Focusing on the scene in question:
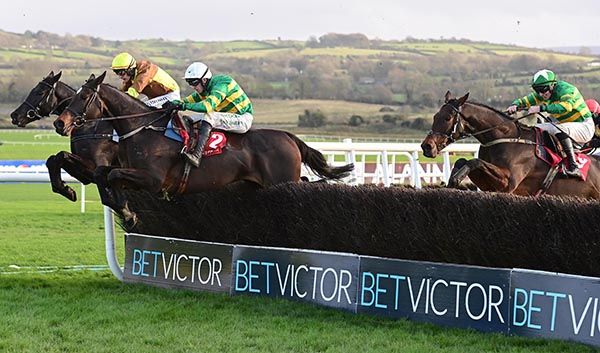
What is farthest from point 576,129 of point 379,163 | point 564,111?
point 379,163

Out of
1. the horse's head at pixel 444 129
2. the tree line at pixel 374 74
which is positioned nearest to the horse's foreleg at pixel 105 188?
the horse's head at pixel 444 129

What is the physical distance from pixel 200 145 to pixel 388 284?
91.6 inches

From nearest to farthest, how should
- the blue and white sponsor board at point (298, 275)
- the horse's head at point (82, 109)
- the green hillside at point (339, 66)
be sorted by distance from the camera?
the blue and white sponsor board at point (298, 275), the horse's head at point (82, 109), the green hillside at point (339, 66)

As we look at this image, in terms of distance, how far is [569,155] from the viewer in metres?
9.46

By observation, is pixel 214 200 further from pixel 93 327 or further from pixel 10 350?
pixel 10 350

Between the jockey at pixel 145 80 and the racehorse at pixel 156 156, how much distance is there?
2.44 ft

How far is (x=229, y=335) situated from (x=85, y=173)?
3180 mm

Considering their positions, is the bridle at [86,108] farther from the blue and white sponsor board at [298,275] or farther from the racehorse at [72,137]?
the blue and white sponsor board at [298,275]

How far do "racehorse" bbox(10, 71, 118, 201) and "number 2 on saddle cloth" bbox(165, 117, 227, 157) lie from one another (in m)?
0.66

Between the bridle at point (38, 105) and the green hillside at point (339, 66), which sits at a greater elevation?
the bridle at point (38, 105)

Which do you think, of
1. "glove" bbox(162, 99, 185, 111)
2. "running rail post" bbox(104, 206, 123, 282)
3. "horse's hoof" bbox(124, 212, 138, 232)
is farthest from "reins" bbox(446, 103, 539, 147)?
"running rail post" bbox(104, 206, 123, 282)

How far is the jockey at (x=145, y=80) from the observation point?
384 inches

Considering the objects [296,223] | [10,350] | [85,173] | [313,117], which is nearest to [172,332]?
[10,350]

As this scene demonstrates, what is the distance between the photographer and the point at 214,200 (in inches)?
345
